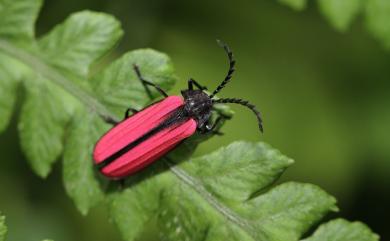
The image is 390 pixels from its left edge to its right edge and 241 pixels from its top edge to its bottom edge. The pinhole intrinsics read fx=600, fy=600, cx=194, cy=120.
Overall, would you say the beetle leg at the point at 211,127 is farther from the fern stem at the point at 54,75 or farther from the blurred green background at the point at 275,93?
the blurred green background at the point at 275,93

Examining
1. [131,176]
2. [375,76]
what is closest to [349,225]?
[131,176]

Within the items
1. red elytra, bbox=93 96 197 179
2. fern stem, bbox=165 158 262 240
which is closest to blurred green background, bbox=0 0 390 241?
red elytra, bbox=93 96 197 179

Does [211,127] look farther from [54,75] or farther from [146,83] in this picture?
[54,75]

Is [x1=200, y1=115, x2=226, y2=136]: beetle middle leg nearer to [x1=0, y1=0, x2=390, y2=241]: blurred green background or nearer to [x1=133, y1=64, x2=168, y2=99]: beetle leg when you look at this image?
[x1=133, y1=64, x2=168, y2=99]: beetle leg

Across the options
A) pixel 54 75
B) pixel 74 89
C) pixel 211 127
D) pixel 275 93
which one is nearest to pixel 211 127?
pixel 211 127

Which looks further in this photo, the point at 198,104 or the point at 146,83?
the point at 198,104

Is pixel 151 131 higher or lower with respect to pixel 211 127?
lower

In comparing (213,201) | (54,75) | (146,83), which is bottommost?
(54,75)
